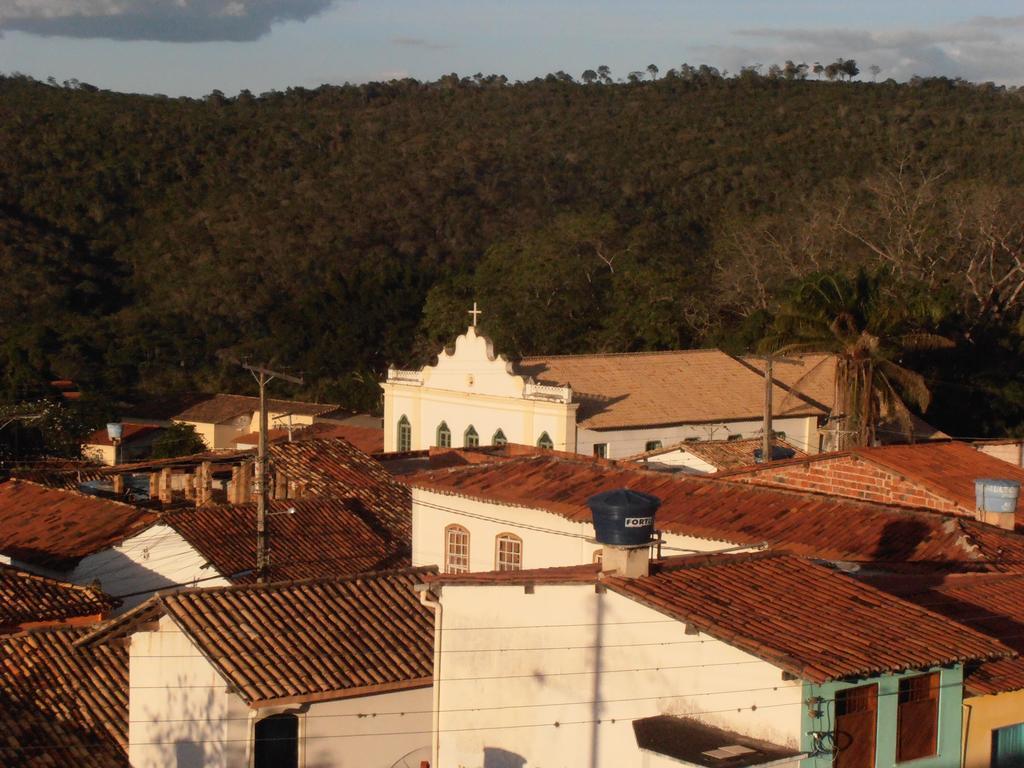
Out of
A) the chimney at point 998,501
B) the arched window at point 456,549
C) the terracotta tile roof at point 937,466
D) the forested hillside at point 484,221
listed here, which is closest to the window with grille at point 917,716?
the chimney at point 998,501

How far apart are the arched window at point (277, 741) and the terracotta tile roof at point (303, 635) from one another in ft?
1.37

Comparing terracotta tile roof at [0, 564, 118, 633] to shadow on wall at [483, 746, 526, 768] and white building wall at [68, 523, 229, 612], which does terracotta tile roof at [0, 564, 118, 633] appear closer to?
white building wall at [68, 523, 229, 612]

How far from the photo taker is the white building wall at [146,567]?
72.8 ft

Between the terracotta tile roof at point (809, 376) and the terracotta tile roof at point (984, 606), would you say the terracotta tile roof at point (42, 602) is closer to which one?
the terracotta tile roof at point (984, 606)

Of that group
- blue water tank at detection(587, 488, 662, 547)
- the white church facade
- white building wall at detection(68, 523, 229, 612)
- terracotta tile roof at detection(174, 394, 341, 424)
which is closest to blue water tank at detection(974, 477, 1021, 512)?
blue water tank at detection(587, 488, 662, 547)

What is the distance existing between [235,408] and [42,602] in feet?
111

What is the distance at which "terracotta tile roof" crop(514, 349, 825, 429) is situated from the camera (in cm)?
3725

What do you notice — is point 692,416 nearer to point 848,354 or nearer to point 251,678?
point 848,354

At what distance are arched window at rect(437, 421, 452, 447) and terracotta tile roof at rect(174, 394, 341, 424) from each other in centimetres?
1258

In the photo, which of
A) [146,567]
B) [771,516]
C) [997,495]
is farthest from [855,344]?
[146,567]

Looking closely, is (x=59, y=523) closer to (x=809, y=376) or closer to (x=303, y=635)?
(x=303, y=635)

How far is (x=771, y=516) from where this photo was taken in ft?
57.8

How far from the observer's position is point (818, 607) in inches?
441

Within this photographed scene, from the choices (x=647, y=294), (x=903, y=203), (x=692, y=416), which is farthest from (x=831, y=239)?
(x=692, y=416)
